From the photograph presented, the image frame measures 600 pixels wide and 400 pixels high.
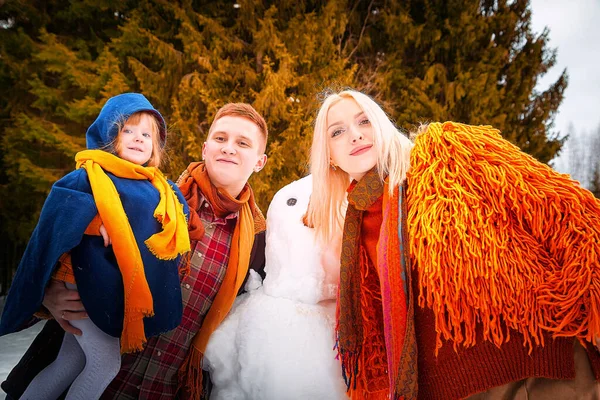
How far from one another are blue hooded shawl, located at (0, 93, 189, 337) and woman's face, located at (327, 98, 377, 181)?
97 centimetres

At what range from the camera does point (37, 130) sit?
6.66m

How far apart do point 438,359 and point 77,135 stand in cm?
763

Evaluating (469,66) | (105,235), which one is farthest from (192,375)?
(469,66)

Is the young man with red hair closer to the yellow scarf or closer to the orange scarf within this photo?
the orange scarf

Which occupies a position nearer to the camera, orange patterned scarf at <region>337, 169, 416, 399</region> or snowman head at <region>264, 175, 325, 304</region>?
orange patterned scarf at <region>337, 169, 416, 399</region>

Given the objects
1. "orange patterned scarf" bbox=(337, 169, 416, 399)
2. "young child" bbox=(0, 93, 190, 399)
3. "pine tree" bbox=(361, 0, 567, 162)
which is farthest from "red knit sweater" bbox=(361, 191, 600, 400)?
"pine tree" bbox=(361, 0, 567, 162)

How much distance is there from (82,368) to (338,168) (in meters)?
1.63

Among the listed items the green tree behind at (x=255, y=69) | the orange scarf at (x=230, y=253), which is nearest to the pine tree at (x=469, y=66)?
the green tree behind at (x=255, y=69)

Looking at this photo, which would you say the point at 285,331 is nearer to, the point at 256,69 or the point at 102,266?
the point at 102,266

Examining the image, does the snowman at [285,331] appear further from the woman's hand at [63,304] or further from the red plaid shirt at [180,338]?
the woman's hand at [63,304]

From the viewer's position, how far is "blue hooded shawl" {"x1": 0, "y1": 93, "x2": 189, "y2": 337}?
1574 mm

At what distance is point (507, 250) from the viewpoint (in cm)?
129

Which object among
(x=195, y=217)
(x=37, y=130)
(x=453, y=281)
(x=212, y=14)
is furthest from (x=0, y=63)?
(x=453, y=281)

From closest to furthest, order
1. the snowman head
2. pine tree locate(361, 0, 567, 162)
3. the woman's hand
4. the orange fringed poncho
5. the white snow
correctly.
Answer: the orange fringed poncho, the woman's hand, the snowman head, the white snow, pine tree locate(361, 0, 567, 162)
